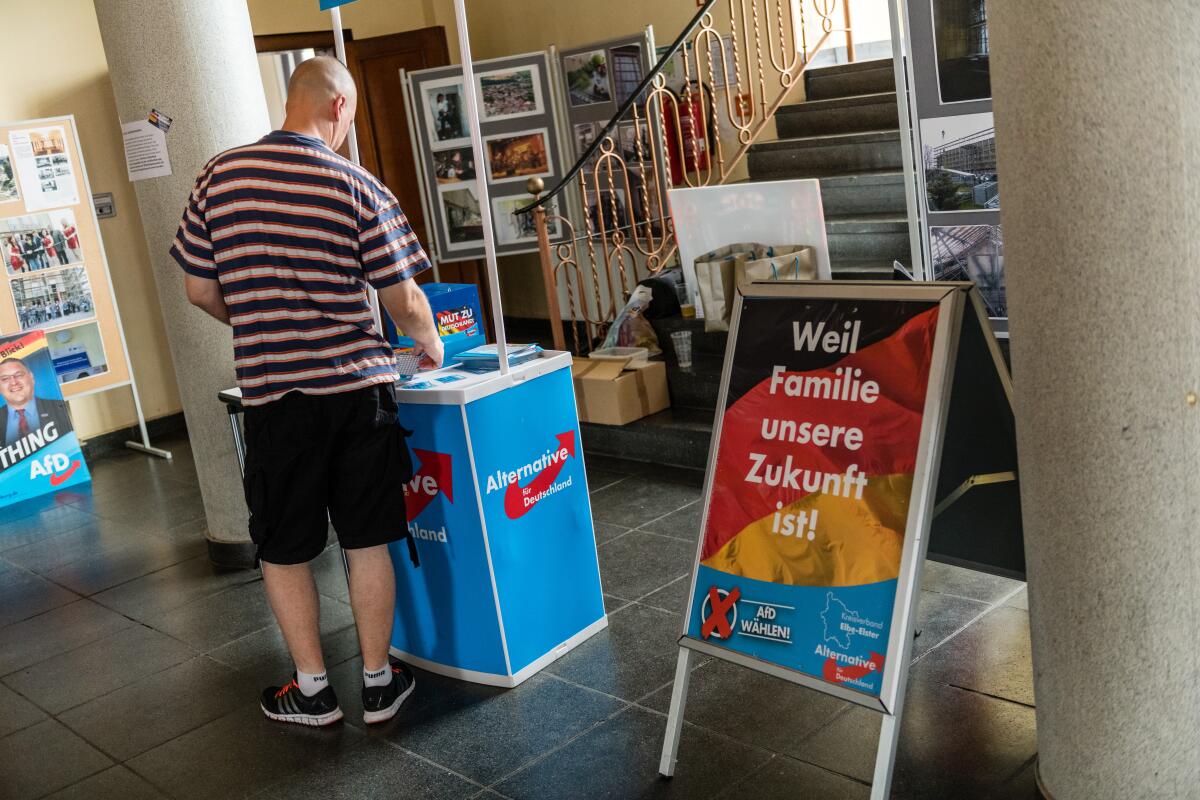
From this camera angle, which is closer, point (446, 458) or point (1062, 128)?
point (1062, 128)

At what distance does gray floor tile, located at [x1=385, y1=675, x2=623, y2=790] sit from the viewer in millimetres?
2859

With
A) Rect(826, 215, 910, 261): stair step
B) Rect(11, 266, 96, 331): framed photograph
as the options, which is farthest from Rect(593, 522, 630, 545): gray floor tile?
Rect(11, 266, 96, 331): framed photograph

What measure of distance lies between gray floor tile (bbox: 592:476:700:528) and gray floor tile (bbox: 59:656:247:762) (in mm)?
1608

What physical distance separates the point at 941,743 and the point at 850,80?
491 cm

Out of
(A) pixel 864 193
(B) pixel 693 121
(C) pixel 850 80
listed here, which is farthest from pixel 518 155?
(A) pixel 864 193

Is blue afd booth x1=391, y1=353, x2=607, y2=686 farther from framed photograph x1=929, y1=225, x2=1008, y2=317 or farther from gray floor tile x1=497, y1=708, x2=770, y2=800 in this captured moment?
framed photograph x1=929, y1=225, x2=1008, y2=317

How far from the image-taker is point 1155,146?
1876 mm

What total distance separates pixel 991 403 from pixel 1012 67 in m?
0.80

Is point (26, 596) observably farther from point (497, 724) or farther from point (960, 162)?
point (960, 162)

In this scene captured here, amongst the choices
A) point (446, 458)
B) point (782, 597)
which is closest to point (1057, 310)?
point (782, 597)

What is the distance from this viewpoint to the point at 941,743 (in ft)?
8.84

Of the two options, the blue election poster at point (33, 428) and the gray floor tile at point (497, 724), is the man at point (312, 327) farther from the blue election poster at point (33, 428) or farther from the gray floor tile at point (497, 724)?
the blue election poster at point (33, 428)

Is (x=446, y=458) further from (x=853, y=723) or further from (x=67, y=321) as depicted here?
(x=67, y=321)

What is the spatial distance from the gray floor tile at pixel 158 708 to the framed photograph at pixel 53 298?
3.39 meters
